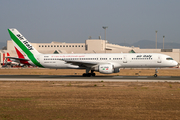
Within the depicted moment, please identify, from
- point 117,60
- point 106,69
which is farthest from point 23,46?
point 117,60

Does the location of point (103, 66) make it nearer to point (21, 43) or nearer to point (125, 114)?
point (21, 43)

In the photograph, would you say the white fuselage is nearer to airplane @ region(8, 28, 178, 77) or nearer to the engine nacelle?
airplane @ region(8, 28, 178, 77)

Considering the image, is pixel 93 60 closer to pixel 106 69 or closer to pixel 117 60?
pixel 117 60

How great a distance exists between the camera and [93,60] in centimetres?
4134

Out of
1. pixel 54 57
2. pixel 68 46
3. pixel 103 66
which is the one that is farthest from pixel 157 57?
pixel 68 46

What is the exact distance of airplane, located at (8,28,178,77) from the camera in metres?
39.3

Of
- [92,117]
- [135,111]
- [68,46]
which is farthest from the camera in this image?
[68,46]

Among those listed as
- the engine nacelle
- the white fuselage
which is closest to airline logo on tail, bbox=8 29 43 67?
the white fuselage

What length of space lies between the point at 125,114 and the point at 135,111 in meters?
0.94

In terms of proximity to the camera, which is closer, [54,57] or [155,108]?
[155,108]

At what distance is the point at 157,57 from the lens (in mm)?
39406

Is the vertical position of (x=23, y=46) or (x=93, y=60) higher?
(x=23, y=46)

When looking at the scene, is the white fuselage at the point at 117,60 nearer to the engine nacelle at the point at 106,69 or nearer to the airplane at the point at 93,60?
the airplane at the point at 93,60

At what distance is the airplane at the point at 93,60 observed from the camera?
3931 cm
